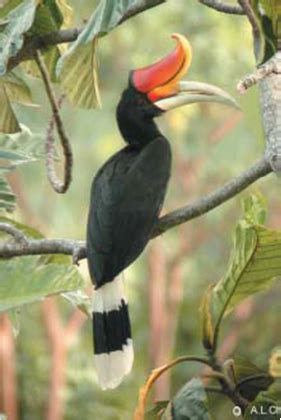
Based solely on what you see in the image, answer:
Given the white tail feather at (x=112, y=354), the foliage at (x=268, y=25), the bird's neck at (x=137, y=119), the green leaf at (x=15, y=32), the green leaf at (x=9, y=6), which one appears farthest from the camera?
the bird's neck at (x=137, y=119)

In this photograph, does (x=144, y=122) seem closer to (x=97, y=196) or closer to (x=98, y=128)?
(x=97, y=196)

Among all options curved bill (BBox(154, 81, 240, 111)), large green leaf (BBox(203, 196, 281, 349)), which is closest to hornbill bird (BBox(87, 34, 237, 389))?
curved bill (BBox(154, 81, 240, 111))

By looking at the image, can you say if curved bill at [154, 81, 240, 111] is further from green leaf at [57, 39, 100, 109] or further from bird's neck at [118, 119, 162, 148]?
green leaf at [57, 39, 100, 109]

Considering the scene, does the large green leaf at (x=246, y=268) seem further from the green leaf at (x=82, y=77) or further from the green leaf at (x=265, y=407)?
the green leaf at (x=82, y=77)

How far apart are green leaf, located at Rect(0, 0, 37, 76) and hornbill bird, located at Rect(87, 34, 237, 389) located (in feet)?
1.52

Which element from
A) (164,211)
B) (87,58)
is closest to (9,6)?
(87,58)

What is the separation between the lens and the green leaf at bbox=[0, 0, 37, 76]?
185 cm

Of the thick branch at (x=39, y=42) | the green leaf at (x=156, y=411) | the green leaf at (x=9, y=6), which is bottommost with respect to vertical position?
the green leaf at (x=156, y=411)

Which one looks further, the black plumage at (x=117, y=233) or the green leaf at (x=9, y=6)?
the black plumage at (x=117, y=233)

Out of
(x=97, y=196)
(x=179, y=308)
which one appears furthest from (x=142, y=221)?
(x=179, y=308)

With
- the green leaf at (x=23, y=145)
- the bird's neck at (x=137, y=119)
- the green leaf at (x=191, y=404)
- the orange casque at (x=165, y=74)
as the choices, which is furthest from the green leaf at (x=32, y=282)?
the bird's neck at (x=137, y=119)

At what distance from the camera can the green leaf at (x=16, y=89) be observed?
7.35 feet

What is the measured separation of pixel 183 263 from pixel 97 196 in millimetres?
3671

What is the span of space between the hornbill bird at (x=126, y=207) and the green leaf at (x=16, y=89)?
0.95 feet
